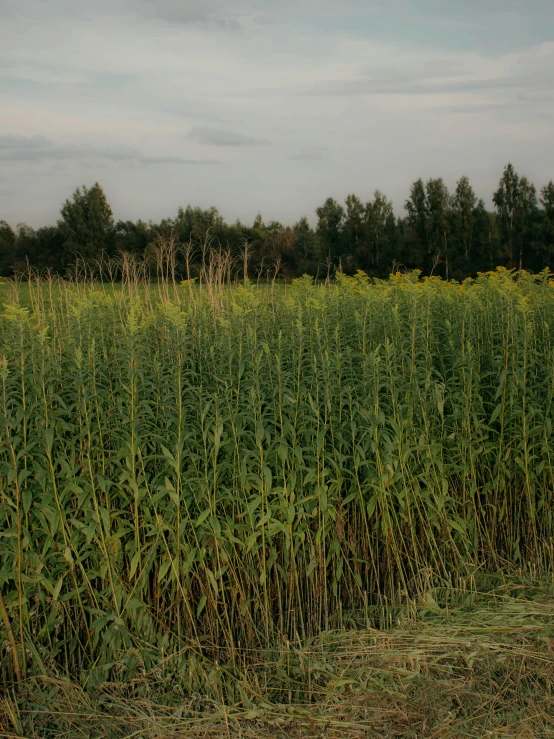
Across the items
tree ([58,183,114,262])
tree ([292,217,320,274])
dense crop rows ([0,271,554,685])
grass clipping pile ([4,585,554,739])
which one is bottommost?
grass clipping pile ([4,585,554,739])

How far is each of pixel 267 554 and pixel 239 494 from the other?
0.48 m

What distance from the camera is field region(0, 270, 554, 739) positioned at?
125 inches

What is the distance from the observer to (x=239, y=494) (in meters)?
3.95

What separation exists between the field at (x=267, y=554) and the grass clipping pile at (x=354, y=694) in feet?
0.05

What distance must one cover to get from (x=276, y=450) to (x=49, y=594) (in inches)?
60.4

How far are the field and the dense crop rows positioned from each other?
0.07ft

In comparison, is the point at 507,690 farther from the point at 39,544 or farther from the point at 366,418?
the point at 39,544

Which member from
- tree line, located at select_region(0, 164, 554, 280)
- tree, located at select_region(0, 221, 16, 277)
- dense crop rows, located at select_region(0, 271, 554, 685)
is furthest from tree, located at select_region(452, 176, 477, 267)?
dense crop rows, located at select_region(0, 271, 554, 685)

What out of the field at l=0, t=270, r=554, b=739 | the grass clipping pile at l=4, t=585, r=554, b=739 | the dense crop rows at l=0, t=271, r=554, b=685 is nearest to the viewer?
the grass clipping pile at l=4, t=585, r=554, b=739

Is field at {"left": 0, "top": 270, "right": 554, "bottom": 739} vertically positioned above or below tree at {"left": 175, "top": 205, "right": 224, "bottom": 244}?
below

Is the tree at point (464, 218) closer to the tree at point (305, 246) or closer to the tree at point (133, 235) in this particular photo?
the tree at point (305, 246)

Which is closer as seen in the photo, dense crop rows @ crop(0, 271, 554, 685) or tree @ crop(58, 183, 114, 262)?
dense crop rows @ crop(0, 271, 554, 685)

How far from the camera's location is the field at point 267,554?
3.19 m

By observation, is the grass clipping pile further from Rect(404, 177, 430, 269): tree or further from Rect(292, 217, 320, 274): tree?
Rect(404, 177, 430, 269): tree
